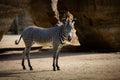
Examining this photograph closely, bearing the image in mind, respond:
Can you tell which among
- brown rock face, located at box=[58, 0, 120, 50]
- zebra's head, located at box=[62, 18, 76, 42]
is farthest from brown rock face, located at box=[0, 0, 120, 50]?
zebra's head, located at box=[62, 18, 76, 42]

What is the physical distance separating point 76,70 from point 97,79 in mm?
2080

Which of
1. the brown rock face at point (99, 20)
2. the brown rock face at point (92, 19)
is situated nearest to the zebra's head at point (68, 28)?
the brown rock face at point (92, 19)

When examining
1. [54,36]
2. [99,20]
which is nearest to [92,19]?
[99,20]

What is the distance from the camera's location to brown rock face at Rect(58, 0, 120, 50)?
58.0 feet

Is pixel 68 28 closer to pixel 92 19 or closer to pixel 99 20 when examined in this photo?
pixel 99 20

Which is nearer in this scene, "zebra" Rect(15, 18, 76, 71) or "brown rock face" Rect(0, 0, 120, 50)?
"zebra" Rect(15, 18, 76, 71)

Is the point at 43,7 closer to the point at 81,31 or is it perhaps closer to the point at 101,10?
the point at 81,31

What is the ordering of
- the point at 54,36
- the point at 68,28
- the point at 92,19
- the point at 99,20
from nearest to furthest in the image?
the point at 68,28 → the point at 54,36 → the point at 99,20 → the point at 92,19

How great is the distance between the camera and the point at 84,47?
20.6m

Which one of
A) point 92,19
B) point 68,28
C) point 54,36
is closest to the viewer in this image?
point 68,28

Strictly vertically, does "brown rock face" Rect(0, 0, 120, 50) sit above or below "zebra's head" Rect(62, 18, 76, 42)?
below

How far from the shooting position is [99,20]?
18.3 m

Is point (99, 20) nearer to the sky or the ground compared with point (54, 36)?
nearer to the ground

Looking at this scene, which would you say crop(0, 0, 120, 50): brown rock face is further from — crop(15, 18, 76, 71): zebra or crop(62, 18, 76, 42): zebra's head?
crop(62, 18, 76, 42): zebra's head
